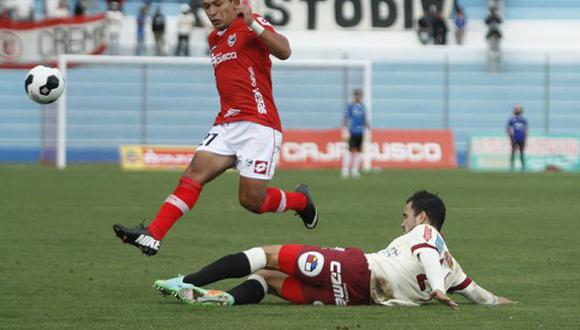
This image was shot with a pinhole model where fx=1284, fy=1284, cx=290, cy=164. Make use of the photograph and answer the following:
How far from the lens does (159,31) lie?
41.1 m

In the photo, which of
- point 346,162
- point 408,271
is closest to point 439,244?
point 408,271

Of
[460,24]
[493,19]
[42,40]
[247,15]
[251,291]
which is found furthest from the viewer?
[493,19]

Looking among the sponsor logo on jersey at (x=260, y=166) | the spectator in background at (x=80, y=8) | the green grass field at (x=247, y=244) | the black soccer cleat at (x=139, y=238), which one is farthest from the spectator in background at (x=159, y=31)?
the black soccer cleat at (x=139, y=238)

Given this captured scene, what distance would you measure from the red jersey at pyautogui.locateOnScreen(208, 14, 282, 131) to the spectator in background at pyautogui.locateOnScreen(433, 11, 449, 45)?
109 feet

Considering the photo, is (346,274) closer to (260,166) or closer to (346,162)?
(260,166)

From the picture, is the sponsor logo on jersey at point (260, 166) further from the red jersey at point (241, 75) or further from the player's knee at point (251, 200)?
the red jersey at point (241, 75)

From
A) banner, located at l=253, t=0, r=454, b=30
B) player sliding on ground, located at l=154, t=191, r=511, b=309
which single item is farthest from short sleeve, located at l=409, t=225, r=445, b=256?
banner, located at l=253, t=0, r=454, b=30

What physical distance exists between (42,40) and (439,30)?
13.6 m

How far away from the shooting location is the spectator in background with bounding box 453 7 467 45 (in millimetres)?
43406

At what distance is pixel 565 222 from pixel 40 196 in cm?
1018

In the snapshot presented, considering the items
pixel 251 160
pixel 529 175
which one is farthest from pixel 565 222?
pixel 529 175

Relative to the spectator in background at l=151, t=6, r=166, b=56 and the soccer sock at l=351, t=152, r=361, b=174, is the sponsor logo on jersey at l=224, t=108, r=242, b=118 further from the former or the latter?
the spectator in background at l=151, t=6, r=166, b=56

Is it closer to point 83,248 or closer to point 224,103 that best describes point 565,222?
point 83,248

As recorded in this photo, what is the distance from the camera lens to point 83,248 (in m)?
14.7
